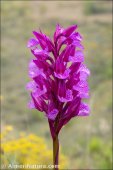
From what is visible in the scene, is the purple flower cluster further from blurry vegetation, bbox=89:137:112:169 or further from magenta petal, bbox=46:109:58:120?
blurry vegetation, bbox=89:137:112:169

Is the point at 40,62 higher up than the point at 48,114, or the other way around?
the point at 40,62

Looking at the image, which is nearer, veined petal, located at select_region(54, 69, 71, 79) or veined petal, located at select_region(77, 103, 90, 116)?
veined petal, located at select_region(54, 69, 71, 79)

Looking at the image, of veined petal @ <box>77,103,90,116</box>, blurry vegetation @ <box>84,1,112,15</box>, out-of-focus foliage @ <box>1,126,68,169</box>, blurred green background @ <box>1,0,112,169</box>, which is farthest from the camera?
blurry vegetation @ <box>84,1,112,15</box>

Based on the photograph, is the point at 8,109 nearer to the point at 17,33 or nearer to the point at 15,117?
the point at 15,117

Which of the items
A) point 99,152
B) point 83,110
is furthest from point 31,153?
point 83,110

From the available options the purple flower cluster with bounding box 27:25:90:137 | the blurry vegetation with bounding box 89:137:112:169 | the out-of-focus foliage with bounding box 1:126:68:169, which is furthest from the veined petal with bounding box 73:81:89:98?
the blurry vegetation with bounding box 89:137:112:169

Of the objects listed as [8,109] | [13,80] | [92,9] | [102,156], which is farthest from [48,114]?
[92,9]

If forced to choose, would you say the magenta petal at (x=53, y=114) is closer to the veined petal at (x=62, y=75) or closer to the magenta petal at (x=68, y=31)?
the veined petal at (x=62, y=75)

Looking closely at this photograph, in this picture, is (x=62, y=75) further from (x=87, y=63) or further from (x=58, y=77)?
(x=87, y=63)
